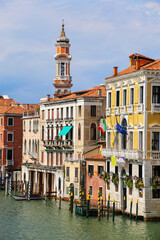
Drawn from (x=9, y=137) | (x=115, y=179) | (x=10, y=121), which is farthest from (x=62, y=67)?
(x=115, y=179)

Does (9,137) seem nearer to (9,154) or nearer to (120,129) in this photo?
(9,154)

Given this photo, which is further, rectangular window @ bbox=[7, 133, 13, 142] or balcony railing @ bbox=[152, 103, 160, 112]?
rectangular window @ bbox=[7, 133, 13, 142]

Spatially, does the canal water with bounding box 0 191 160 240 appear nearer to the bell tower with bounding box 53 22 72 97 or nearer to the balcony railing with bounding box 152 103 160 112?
the balcony railing with bounding box 152 103 160 112

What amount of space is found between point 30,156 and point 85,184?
20.4 m

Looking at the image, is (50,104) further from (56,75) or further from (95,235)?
(95,235)

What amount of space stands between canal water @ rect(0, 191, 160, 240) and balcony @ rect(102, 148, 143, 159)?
4767 millimetres

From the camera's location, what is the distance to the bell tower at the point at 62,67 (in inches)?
3671

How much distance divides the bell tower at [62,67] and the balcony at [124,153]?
4177 cm

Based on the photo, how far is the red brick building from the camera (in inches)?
2122

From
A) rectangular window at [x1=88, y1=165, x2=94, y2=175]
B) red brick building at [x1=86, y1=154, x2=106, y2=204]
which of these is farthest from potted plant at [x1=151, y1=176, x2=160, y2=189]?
rectangular window at [x1=88, y1=165, x2=94, y2=175]

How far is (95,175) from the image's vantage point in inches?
2176

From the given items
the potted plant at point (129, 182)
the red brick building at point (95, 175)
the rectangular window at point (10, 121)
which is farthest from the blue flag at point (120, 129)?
the rectangular window at point (10, 121)

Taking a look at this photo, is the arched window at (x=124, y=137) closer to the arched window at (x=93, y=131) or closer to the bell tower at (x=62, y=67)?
the arched window at (x=93, y=131)

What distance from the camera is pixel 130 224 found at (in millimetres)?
44156
